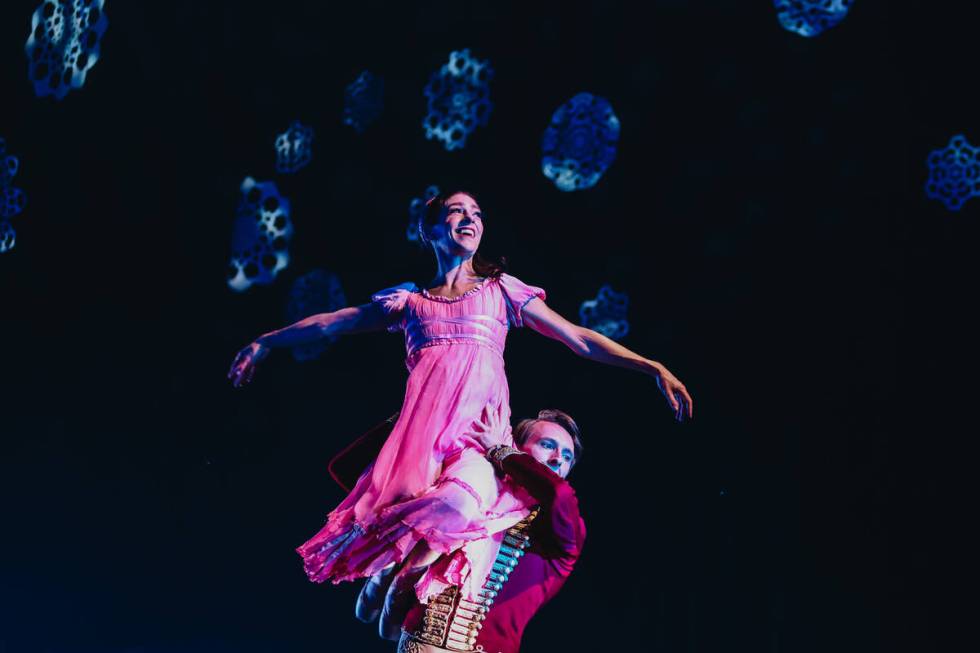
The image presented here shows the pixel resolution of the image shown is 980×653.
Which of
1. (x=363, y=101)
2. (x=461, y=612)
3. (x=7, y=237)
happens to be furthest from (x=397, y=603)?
(x=7, y=237)

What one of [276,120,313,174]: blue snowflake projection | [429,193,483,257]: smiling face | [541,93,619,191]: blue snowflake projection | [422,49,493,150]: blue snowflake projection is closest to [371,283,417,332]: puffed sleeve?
[429,193,483,257]: smiling face

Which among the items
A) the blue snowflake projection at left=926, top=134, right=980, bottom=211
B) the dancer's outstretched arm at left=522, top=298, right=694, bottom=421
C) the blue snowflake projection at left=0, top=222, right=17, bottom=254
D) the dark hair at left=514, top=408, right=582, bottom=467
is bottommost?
the dark hair at left=514, top=408, right=582, bottom=467

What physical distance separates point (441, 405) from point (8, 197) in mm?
3773

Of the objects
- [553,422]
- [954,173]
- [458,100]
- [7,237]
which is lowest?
[553,422]

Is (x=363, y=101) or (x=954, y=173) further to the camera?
(x=363, y=101)

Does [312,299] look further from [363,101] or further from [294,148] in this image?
[363,101]

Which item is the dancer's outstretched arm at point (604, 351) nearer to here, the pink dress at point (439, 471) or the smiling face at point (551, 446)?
the pink dress at point (439, 471)

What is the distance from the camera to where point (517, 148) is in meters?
4.33

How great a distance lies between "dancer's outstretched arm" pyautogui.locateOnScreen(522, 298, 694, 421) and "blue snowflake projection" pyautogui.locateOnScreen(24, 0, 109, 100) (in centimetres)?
341

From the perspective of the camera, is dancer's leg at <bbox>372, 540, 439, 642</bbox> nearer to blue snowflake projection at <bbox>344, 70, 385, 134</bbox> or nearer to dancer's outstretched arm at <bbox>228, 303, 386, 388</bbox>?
dancer's outstretched arm at <bbox>228, 303, 386, 388</bbox>

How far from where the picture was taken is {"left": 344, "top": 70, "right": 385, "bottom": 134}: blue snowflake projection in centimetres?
464

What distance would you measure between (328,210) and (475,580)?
2674mm

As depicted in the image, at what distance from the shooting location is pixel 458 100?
14.7ft

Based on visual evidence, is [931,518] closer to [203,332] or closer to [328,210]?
[328,210]
